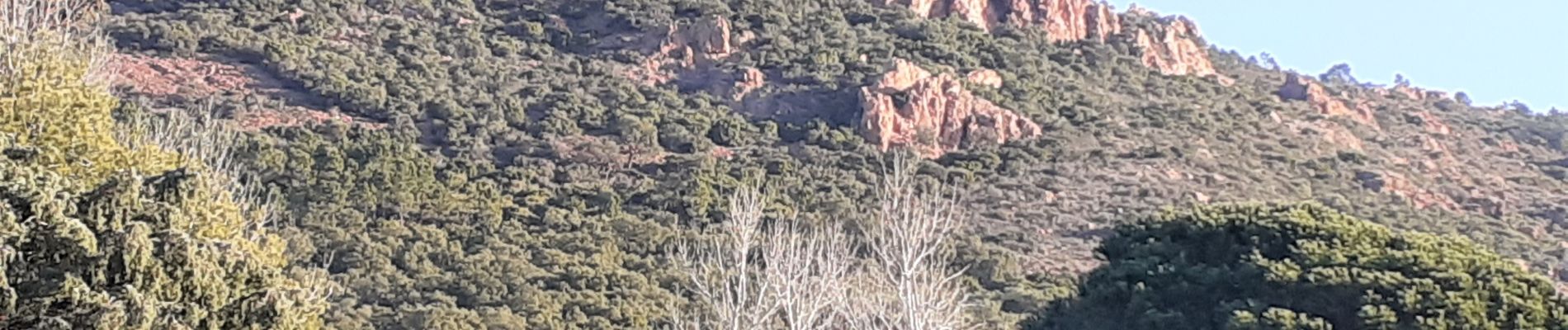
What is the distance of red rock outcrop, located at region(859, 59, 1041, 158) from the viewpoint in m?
40.3

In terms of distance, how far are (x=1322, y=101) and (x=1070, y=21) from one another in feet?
24.6

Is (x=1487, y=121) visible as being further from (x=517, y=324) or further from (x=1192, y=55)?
(x=517, y=324)

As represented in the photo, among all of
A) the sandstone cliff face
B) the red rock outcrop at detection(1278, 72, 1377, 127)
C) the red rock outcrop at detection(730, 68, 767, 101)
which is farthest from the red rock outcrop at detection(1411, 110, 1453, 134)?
the red rock outcrop at detection(730, 68, 767, 101)

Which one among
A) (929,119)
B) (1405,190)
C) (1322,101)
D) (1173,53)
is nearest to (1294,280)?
(929,119)

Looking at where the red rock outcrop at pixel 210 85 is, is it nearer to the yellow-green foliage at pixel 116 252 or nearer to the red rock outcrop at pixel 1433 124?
the yellow-green foliage at pixel 116 252

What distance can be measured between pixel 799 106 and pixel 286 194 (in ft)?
48.4

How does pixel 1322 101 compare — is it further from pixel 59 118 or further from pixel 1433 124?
pixel 59 118

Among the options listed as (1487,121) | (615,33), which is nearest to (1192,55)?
(1487,121)

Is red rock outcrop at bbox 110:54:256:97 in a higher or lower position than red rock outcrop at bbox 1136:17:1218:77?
lower

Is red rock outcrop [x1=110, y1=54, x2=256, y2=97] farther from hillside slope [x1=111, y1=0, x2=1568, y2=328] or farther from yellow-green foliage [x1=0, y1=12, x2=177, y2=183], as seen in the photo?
yellow-green foliage [x1=0, y1=12, x2=177, y2=183]

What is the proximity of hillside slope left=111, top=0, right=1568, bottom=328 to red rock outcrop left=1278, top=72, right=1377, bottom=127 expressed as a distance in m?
0.11

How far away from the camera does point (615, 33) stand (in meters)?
47.8

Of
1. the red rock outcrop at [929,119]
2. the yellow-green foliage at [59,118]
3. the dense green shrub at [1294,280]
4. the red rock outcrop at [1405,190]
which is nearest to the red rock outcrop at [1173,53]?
the red rock outcrop at [1405,190]

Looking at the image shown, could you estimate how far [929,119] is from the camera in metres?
40.5
